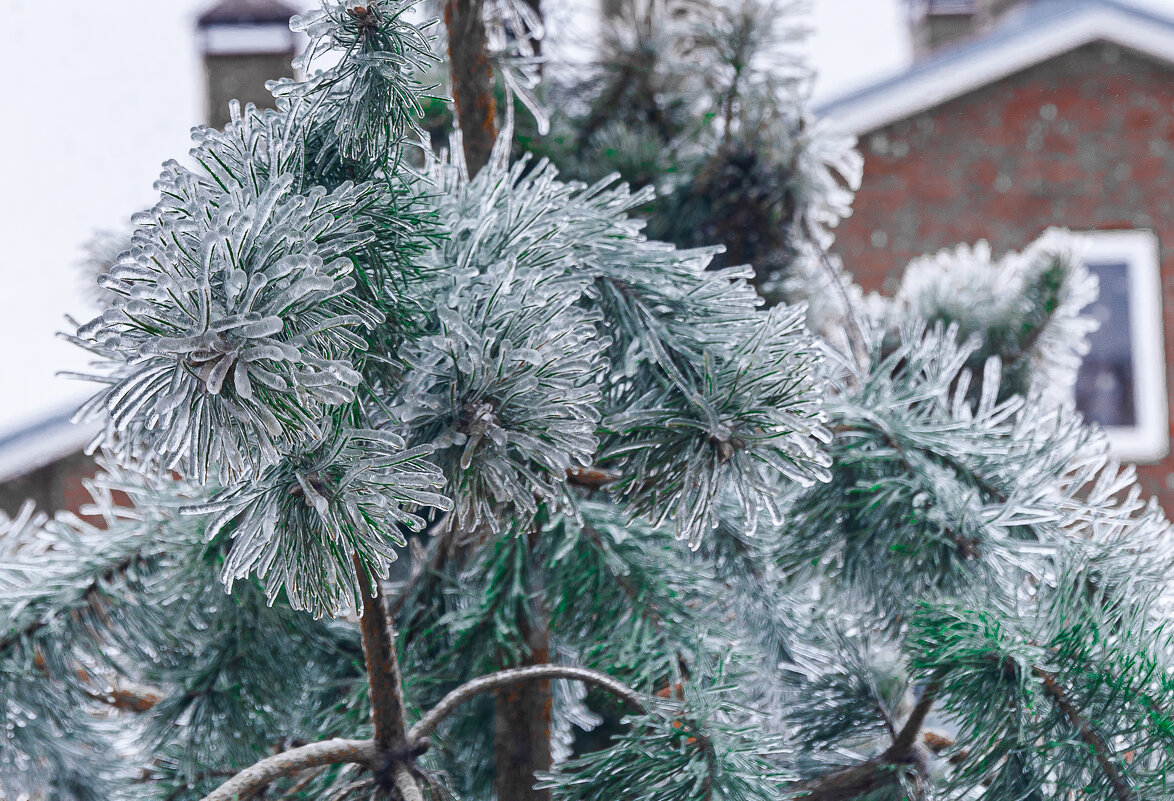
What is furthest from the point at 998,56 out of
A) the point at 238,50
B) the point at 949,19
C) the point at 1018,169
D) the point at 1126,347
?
the point at 238,50

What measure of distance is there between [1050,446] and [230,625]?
0.53m

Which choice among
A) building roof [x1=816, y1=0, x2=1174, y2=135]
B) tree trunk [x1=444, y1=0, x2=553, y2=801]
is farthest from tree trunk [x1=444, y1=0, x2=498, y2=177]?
building roof [x1=816, y1=0, x2=1174, y2=135]

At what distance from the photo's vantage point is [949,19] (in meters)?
4.15

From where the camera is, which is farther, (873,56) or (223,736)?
(873,56)

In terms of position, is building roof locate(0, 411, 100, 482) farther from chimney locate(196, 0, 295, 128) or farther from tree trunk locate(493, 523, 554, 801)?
tree trunk locate(493, 523, 554, 801)

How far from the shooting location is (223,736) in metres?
0.62

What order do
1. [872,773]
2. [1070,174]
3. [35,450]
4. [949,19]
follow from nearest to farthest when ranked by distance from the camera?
[872,773], [35,450], [1070,174], [949,19]

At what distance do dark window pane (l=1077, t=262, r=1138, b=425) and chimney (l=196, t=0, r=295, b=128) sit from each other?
2.77 meters

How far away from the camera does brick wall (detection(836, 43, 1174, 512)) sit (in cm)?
289

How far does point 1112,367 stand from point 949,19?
6.57ft

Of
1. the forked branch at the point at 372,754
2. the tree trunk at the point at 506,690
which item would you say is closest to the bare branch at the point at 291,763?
the forked branch at the point at 372,754

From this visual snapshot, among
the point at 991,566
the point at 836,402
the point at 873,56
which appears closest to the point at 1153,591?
the point at 991,566

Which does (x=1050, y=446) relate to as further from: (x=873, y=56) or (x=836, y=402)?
(x=873, y=56)

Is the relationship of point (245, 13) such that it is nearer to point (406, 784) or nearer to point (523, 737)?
point (523, 737)
